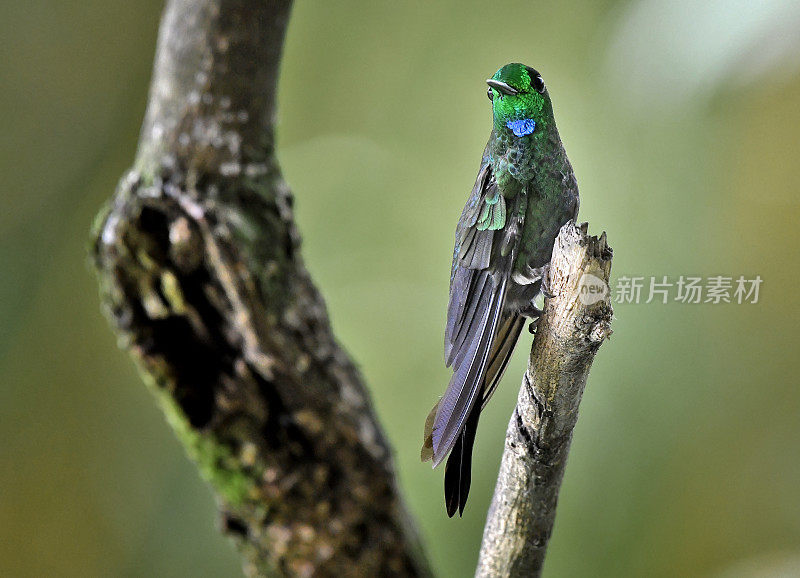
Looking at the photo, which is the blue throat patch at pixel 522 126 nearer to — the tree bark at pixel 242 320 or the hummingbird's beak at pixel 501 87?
the hummingbird's beak at pixel 501 87

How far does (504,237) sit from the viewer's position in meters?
1.02

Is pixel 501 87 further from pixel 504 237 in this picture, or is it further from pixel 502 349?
pixel 502 349

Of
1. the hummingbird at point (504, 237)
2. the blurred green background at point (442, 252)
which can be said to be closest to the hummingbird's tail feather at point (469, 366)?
the hummingbird at point (504, 237)

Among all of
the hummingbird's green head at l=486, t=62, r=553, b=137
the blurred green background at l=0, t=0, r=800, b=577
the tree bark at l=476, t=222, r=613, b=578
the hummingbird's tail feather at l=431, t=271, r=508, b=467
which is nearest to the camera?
the tree bark at l=476, t=222, r=613, b=578

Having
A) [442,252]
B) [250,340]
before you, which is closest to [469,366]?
[250,340]

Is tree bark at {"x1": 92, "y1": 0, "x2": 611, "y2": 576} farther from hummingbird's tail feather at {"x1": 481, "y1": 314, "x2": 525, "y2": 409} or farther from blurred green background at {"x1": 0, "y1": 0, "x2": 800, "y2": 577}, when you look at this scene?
blurred green background at {"x1": 0, "y1": 0, "x2": 800, "y2": 577}

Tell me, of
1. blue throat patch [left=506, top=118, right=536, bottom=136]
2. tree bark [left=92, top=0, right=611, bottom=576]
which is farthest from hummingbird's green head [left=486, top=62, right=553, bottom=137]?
tree bark [left=92, top=0, right=611, bottom=576]

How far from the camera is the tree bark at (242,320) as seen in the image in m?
1.03

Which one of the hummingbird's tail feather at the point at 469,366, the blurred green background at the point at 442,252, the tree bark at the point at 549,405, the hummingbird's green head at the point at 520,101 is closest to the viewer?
the tree bark at the point at 549,405

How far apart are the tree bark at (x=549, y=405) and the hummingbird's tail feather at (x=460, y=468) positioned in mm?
52

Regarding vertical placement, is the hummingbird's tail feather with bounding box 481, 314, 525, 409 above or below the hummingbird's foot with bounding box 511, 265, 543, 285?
below

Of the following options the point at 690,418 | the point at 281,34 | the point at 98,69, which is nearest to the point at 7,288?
the point at 98,69

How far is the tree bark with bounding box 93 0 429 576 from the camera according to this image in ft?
3.37

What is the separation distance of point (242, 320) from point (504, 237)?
1.23 feet
